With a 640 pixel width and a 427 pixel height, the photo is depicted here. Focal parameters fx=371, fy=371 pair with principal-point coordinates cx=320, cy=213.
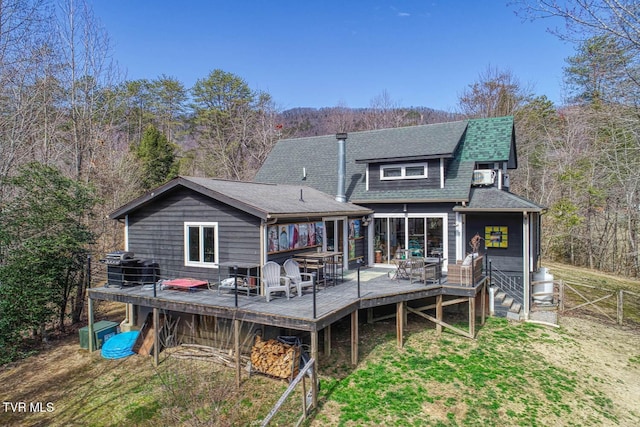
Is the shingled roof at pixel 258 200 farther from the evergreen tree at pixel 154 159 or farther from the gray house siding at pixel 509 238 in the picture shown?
the evergreen tree at pixel 154 159

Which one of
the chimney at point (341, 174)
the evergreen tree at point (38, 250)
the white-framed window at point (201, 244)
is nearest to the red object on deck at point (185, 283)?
the white-framed window at point (201, 244)

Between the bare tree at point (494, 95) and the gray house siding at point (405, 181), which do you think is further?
the bare tree at point (494, 95)

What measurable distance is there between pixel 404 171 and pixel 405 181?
0.38 meters

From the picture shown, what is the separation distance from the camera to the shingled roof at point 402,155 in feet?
43.1

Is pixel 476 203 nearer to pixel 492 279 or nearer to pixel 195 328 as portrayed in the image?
pixel 492 279

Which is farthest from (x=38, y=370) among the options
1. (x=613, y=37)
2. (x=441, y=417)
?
(x=613, y=37)

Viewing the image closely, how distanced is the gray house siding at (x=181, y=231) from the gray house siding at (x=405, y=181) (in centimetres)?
641

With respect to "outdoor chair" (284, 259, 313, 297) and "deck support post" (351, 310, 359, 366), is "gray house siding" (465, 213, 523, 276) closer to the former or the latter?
"deck support post" (351, 310, 359, 366)

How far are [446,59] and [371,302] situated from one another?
2090cm

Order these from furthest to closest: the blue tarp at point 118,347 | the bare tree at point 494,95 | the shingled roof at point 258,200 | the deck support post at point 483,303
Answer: the bare tree at point 494,95 < the deck support post at point 483,303 < the blue tarp at point 118,347 < the shingled roof at point 258,200

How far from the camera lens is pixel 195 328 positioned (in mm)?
10102

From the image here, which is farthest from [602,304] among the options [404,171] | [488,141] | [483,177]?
[404,171]

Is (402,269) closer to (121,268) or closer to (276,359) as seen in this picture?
(276,359)

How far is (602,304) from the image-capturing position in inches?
545
